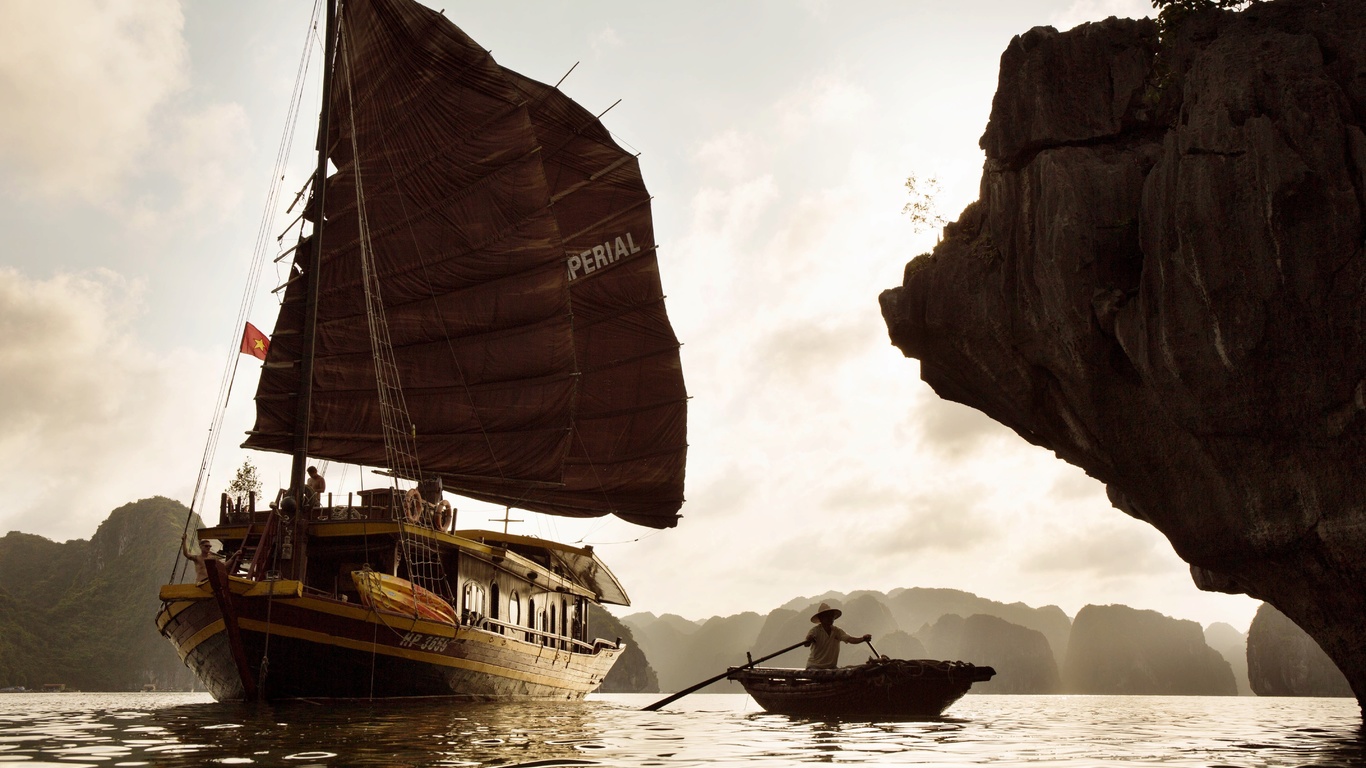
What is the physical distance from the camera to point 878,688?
49.4 feet

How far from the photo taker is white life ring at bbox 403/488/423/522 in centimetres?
1960

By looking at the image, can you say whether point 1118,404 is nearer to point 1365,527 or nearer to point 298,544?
point 1365,527

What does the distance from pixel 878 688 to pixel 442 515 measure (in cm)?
1138

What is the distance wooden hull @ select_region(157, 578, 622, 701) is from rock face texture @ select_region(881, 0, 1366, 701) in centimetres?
1184

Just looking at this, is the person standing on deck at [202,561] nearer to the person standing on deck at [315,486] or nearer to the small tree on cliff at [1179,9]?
the person standing on deck at [315,486]

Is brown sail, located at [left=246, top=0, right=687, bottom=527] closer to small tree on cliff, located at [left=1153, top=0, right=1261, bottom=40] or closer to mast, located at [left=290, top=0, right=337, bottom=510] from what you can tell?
mast, located at [left=290, top=0, right=337, bottom=510]

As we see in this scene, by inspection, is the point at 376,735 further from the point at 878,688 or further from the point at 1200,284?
the point at 1200,284

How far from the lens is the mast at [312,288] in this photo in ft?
63.8

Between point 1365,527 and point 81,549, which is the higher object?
point 81,549

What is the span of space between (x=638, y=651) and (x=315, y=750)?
129392 mm

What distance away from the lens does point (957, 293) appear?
20328 millimetres

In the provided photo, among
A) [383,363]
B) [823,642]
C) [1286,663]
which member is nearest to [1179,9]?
[823,642]

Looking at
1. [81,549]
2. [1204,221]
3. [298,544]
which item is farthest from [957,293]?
[81,549]

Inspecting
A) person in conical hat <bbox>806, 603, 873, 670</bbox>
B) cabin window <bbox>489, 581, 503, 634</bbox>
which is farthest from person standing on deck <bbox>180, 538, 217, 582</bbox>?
person in conical hat <bbox>806, 603, 873, 670</bbox>
